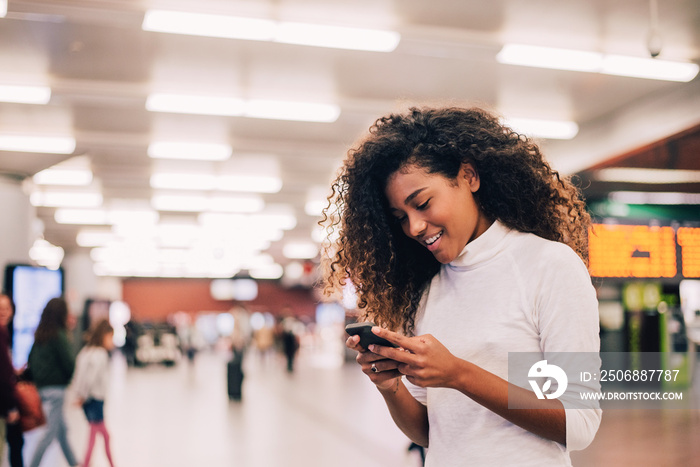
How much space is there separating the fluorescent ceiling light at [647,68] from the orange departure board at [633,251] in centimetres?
167

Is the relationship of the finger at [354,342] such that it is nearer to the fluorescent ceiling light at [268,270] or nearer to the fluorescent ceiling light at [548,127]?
the fluorescent ceiling light at [548,127]

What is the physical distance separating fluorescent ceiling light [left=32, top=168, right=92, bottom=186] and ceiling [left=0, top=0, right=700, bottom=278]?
127cm

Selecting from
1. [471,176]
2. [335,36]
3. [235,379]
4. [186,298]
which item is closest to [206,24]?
[335,36]

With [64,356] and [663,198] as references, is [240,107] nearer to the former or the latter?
[64,356]

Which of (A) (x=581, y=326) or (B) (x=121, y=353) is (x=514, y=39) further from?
(B) (x=121, y=353)

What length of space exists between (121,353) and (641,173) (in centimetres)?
2947

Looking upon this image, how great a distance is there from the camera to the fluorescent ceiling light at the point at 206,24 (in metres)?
4.99

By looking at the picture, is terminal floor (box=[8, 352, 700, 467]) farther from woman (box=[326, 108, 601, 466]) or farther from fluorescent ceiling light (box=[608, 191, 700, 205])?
woman (box=[326, 108, 601, 466])

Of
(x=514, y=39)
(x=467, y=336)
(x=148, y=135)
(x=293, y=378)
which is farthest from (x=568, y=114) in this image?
(x=293, y=378)

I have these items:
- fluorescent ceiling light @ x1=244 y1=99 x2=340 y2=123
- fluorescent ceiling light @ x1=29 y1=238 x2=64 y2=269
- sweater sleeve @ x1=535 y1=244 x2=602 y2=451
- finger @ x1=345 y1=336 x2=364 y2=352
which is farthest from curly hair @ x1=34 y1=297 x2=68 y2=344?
fluorescent ceiling light @ x1=29 y1=238 x2=64 y2=269

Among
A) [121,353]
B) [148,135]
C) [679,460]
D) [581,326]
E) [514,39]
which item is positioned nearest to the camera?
[581,326]

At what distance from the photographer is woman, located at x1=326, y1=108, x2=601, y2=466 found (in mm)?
1202

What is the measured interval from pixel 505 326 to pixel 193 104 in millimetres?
6632

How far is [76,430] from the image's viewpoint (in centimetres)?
830
